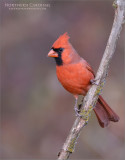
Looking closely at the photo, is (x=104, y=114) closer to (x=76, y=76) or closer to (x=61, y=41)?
(x=76, y=76)

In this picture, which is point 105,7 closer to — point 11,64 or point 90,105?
point 11,64

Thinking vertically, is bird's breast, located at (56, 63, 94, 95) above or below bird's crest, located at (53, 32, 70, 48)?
below

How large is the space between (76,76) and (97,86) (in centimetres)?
54

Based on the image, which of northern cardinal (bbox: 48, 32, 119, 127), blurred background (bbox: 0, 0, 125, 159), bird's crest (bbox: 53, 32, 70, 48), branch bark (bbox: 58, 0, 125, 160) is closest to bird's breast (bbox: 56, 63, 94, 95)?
northern cardinal (bbox: 48, 32, 119, 127)

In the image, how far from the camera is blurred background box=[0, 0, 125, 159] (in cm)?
562

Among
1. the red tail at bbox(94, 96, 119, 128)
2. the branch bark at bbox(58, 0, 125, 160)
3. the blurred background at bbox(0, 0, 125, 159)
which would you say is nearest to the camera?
the branch bark at bbox(58, 0, 125, 160)

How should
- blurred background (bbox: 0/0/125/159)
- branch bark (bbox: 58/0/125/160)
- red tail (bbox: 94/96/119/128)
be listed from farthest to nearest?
blurred background (bbox: 0/0/125/159) → red tail (bbox: 94/96/119/128) → branch bark (bbox: 58/0/125/160)

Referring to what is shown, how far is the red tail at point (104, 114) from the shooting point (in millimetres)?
3861

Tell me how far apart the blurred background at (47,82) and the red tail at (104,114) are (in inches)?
65.7

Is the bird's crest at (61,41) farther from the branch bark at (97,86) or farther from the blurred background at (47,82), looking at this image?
the blurred background at (47,82)

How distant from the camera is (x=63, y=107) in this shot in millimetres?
5691

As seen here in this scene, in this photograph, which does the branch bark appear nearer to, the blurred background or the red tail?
the red tail

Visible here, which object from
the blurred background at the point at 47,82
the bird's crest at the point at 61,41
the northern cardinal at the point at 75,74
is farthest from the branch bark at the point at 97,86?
the blurred background at the point at 47,82

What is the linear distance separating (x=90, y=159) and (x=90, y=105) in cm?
242
